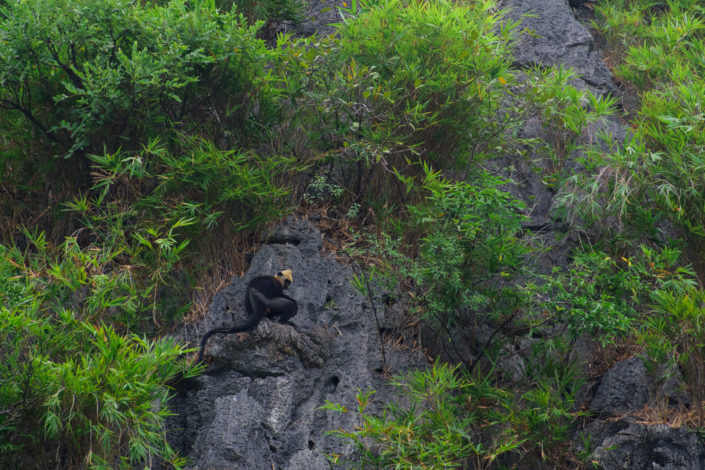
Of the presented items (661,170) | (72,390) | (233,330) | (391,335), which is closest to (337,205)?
(391,335)

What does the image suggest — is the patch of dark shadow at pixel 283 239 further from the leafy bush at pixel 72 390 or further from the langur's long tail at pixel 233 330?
the leafy bush at pixel 72 390

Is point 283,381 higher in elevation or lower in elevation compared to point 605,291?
lower

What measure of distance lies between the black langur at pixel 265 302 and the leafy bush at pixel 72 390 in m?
0.52

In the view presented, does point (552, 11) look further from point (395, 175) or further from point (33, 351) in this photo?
point (33, 351)

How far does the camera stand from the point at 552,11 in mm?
8555

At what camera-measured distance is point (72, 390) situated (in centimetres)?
383

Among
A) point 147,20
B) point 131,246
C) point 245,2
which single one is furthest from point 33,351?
point 245,2

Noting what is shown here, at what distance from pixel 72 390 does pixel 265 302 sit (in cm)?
145

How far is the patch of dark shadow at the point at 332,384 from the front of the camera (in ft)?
15.9

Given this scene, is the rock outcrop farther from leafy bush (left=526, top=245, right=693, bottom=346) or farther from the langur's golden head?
leafy bush (left=526, top=245, right=693, bottom=346)

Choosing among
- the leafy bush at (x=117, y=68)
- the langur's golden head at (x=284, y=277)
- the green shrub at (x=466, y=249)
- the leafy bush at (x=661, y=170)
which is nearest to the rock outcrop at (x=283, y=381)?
the langur's golden head at (x=284, y=277)

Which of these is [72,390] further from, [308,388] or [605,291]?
[605,291]

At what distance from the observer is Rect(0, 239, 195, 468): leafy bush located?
3.84m

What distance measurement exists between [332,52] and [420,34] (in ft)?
2.63
